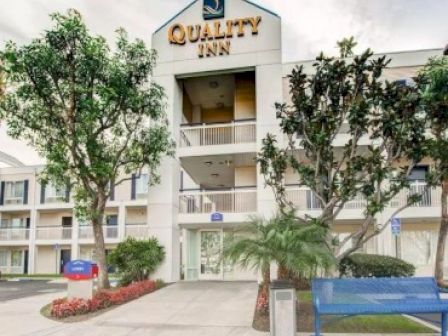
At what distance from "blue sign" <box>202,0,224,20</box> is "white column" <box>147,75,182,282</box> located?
3.40 meters

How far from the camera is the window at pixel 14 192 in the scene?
39.8 metres

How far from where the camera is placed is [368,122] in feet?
38.2

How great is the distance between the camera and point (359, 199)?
64.4ft

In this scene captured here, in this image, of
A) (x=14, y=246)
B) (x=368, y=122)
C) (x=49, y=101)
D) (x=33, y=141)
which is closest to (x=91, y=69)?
(x=49, y=101)

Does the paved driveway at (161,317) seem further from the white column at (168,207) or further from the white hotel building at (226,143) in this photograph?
the white hotel building at (226,143)

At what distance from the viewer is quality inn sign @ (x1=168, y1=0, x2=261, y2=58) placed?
809 inches

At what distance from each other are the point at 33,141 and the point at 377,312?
13.1 meters

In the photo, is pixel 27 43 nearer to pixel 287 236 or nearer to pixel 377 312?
pixel 287 236

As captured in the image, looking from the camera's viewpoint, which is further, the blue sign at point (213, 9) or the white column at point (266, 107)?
the blue sign at point (213, 9)

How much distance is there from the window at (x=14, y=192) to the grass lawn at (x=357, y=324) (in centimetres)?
3460

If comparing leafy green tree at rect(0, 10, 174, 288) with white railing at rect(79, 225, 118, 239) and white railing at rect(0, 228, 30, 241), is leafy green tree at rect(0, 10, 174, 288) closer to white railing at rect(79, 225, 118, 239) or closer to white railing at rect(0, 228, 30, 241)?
white railing at rect(79, 225, 118, 239)

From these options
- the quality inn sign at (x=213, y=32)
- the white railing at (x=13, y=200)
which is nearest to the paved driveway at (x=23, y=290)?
the quality inn sign at (x=213, y=32)

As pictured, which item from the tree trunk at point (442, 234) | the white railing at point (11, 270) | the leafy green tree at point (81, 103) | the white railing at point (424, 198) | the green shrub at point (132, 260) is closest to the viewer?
the leafy green tree at point (81, 103)

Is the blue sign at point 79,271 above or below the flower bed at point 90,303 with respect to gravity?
above
